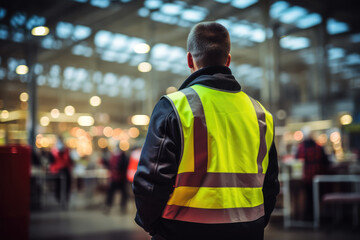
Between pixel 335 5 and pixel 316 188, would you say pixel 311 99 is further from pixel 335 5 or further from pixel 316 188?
pixel 316 188

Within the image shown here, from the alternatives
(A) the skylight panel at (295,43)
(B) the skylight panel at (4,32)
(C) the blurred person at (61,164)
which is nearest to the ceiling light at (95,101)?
(B) the skylight panel at (4,32)

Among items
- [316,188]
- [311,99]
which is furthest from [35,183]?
[311,99]

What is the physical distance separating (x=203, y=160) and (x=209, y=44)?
0.45 meters

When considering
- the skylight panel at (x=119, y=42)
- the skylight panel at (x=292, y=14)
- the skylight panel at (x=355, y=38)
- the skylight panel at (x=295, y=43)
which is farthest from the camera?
the skylight panel at (x=295, y=43)

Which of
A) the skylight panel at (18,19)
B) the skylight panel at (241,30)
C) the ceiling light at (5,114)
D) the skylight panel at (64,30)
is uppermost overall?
the skylight panel at (241,30)

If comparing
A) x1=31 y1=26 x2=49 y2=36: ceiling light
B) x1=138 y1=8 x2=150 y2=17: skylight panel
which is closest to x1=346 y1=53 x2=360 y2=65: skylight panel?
x1=138 y1=8 x2=150 y2=17: skylight panel

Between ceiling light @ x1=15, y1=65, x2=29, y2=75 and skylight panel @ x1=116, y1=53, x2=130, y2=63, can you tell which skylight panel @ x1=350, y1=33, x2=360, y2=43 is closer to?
skylight panel @ x1=116, y1=53, x2=130, y2=63

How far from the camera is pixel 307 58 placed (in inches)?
799

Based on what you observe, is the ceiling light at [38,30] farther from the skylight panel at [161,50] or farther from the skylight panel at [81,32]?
the skylight panel at [161,50]

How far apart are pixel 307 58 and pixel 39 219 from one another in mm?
16668

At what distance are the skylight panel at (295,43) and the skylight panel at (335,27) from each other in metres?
1.14

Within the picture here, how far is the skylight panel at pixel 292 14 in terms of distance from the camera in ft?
45.4

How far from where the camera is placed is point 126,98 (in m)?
17.9

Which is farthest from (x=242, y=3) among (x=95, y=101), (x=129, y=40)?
(x=95, y=101)
